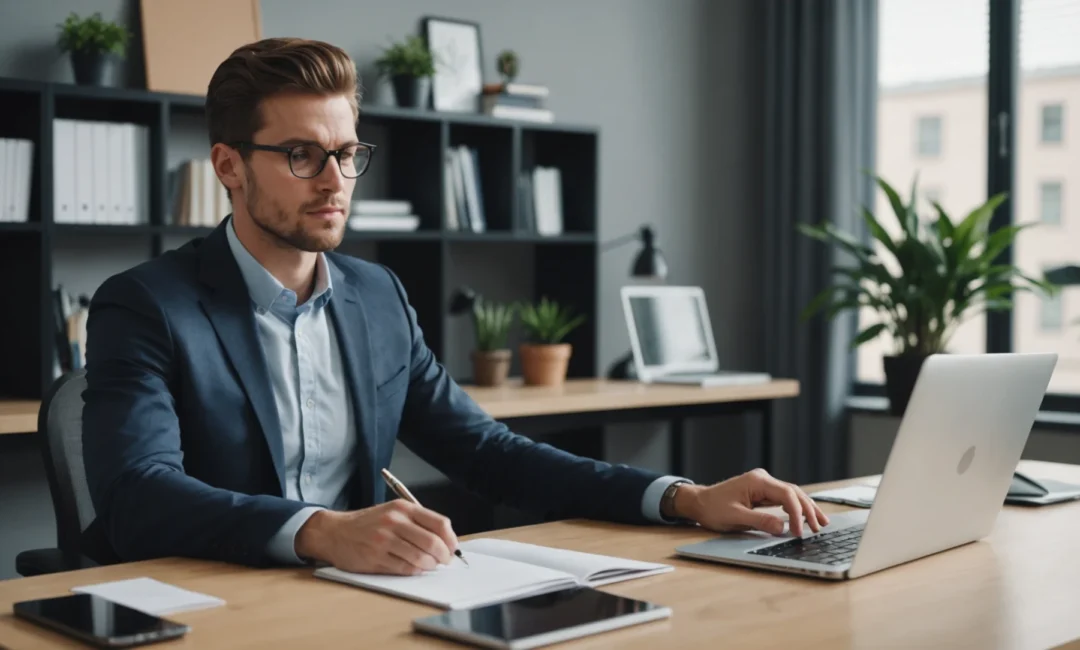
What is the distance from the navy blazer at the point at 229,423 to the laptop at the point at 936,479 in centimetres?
27

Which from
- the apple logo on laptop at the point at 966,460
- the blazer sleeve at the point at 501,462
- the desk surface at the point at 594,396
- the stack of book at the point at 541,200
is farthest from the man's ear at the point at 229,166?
the stack of book at the point at 541,200

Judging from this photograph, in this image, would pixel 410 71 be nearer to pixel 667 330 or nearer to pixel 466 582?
pixel 667 330

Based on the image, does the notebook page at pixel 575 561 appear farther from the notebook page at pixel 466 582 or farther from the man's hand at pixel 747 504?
the man's hand at pixel 747 504

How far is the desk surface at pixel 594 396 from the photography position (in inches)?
128

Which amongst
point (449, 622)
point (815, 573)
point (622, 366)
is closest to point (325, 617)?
point (449, 622)

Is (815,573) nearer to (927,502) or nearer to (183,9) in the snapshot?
(927,502)

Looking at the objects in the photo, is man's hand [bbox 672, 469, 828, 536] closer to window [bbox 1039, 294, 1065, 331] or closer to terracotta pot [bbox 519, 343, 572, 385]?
terracotta pot [bbox 519, 343, 572, 385]

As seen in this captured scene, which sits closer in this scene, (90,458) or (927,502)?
(927,502)

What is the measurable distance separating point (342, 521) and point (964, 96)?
359cm

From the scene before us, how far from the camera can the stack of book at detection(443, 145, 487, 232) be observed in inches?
145

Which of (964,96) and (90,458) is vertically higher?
(964,96)

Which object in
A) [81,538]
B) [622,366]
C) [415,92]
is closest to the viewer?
[81,538]

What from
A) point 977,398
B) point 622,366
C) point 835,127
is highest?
point 835,127

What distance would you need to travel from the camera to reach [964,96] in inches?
170
